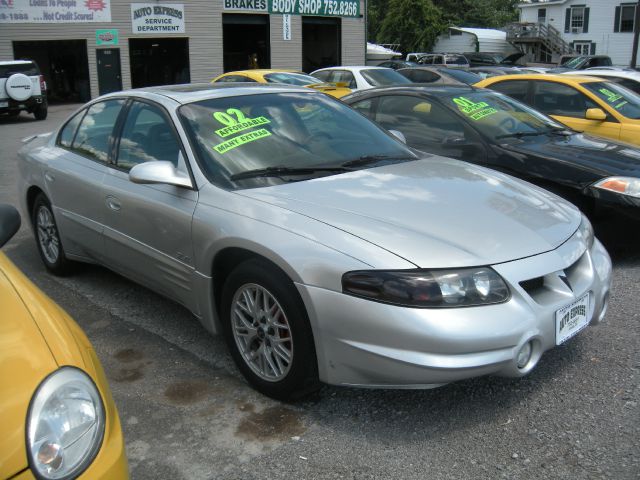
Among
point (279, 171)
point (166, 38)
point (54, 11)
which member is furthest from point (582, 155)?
point (166, 38)

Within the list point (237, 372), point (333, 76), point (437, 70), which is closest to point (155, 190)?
point (237, 372)

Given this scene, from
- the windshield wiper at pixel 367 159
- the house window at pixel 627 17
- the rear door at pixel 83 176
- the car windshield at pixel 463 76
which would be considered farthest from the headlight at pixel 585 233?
the house window at pixel 627 17

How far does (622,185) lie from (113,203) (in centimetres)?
361

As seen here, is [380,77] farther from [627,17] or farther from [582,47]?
[582,47]

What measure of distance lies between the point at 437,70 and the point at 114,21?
12754 mm

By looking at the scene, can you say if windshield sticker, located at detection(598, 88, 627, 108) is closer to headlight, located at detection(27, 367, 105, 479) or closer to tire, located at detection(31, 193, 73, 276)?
tire, located at detection(31, 193, 73, 276)

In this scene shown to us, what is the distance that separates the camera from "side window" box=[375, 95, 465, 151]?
19.5ft

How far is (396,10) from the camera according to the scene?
49.7 m

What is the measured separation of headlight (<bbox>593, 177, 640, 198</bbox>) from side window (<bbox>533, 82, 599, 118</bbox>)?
106 inches

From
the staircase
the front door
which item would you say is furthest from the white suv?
the staircase

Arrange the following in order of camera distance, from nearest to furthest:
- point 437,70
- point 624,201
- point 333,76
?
point 624,201 → point 333,76 → point 437,70

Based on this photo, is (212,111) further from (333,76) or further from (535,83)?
(333,76)

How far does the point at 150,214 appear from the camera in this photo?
386 cm

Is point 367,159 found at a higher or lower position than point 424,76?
lower
